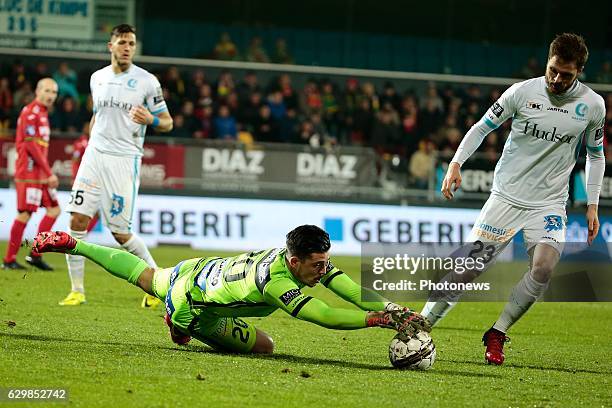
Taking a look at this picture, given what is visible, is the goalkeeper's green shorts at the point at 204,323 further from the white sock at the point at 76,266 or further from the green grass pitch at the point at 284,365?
the white sock at the point at 76,266

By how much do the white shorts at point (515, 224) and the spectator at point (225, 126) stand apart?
13399 mm

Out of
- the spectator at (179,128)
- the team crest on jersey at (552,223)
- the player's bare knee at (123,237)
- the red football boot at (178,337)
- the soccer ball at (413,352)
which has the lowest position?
the red football boot at (178,337)

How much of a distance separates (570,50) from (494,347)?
209 cm

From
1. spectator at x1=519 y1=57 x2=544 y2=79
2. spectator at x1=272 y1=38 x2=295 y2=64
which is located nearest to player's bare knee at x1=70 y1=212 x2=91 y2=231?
spectator at x1=272 y1=38 x2=295 y2=64

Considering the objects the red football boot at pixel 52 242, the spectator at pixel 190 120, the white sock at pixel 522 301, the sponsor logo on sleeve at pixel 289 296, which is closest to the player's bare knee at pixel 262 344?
the sponsor logo on sleeve at pixel 289 296

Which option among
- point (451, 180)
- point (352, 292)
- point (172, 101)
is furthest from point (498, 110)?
point (172, 101)

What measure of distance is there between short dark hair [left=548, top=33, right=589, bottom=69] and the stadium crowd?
1231 cm

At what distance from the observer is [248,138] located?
852 inches

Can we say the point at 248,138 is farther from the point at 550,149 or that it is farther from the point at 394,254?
the point at 550,149

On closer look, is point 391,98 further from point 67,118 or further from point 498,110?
point 498,110

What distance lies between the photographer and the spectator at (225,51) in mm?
24359

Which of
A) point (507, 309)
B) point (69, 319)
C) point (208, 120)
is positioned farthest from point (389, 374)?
point (208, 120)

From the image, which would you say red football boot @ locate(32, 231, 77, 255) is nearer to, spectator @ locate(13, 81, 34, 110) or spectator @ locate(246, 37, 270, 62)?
spectator @ locate(13, 81, 34, 110)

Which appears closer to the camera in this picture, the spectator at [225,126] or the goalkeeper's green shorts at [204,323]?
the goalkeeper's green shorts at [204,323]
